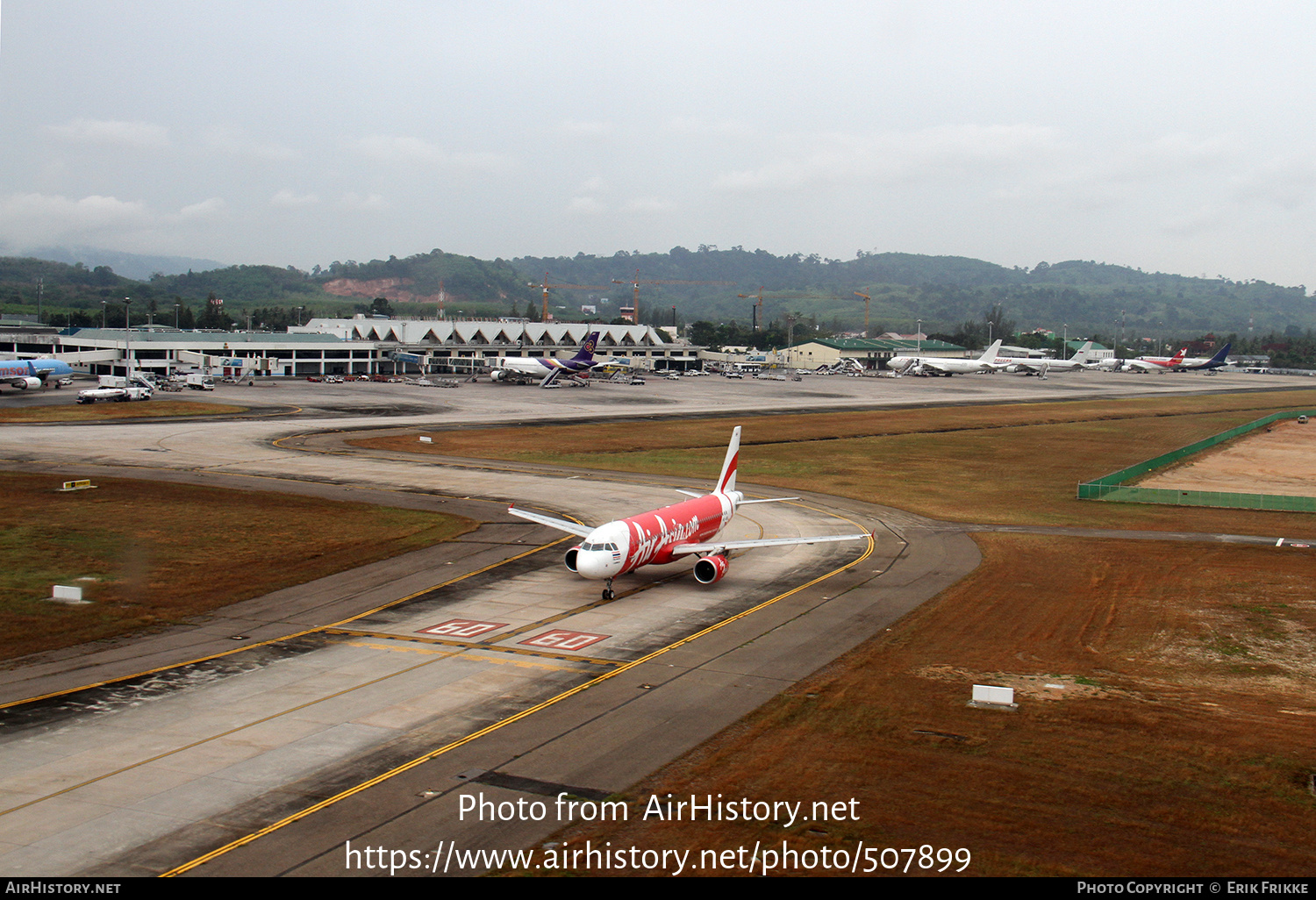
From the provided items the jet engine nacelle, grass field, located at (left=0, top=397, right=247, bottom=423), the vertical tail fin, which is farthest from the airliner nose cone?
grass field, located at (left=0, top=397, right=247, bottom=423)

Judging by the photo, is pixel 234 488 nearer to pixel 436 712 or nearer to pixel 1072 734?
pixel 436 712

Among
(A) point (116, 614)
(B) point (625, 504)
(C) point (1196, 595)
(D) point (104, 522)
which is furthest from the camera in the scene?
(B) point (625, 504)

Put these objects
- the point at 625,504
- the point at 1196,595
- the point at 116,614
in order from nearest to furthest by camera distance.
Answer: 1. the point at 116,614
2. the point at 1196,595
3. the point at 625,504

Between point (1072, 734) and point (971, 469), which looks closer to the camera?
point (1072, 734)

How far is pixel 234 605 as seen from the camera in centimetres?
4362

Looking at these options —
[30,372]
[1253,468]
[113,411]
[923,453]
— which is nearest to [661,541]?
[923,453]

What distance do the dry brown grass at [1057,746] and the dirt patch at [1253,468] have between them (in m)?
47.2

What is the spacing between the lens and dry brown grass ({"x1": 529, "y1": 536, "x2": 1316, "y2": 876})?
22672mm

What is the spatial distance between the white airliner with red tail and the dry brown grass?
10.5m

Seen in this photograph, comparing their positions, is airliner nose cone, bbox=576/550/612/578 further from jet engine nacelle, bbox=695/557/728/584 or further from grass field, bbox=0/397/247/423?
grass field, bbox=0/397/247/423

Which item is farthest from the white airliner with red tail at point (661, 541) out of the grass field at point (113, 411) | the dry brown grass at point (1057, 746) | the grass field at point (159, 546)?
the grass field at point (113, 411)

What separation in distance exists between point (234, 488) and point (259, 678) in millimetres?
41788

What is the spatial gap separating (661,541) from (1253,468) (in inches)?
3262
